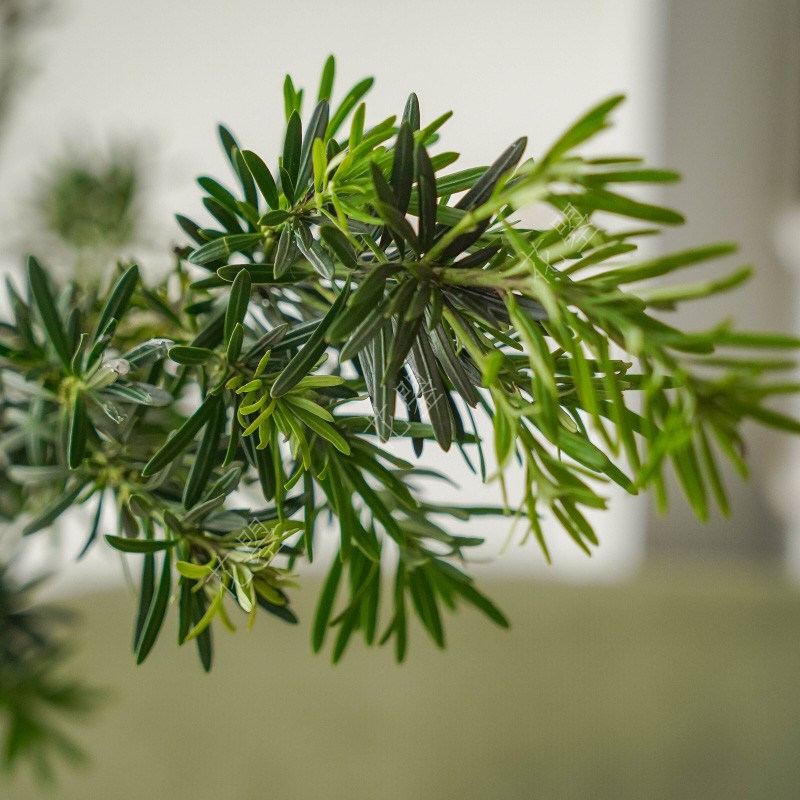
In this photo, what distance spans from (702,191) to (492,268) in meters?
1.27

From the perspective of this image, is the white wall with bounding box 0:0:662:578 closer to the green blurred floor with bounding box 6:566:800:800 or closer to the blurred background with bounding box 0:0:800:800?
the blurred background with bounding box 0:0:800:800

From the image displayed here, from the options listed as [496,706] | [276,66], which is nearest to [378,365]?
[496,706]

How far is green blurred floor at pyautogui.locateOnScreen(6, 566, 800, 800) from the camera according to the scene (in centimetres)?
76

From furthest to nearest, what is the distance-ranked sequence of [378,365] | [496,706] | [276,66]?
[276,66], [496,706], [378,365]

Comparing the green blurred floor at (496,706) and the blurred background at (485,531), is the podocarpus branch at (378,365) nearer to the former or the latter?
the blurred background at (485,531)

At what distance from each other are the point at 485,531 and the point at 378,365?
1139mm

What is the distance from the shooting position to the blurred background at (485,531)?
0.75m

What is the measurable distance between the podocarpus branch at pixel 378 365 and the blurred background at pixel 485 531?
195 mm

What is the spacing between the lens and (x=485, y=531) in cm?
127

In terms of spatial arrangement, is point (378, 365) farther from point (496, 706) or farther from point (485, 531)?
point (485, 531)

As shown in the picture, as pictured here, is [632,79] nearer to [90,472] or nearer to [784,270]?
[784,270]

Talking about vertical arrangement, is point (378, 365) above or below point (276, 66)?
below

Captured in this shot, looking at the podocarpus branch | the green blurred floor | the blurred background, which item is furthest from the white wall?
the podocarpus branch

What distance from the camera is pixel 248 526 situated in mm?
191
